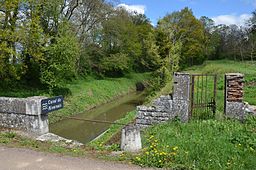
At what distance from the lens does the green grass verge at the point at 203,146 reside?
18.3 feet

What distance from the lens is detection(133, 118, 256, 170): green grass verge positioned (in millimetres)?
5566

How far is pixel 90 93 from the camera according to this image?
2719cm

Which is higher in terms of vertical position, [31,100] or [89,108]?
[31,100]

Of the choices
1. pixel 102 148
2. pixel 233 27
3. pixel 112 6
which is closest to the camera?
pixel 102 148

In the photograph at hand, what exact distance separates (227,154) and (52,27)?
20.5 metres

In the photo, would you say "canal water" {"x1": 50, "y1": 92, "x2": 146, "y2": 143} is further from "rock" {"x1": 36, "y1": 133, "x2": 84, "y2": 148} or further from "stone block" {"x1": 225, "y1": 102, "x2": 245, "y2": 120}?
"stone block" {"x1": 225, "y1": 102, "x2": 245, "y2": 120}

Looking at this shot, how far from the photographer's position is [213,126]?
25.3 ft

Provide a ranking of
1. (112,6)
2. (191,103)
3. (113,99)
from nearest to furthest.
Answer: (191,103)
(113,99)
(112,6)

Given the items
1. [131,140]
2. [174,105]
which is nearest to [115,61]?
[174,105]

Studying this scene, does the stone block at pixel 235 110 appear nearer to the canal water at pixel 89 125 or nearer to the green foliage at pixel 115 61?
the canal water at pixel 89 125

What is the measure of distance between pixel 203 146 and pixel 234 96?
2.82 meters

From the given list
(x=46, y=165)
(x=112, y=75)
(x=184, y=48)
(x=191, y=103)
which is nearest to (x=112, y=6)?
(x=112, y=75)

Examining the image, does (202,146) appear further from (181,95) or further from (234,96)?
(234,96)

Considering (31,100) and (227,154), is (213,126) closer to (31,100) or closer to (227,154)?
(227,154)
